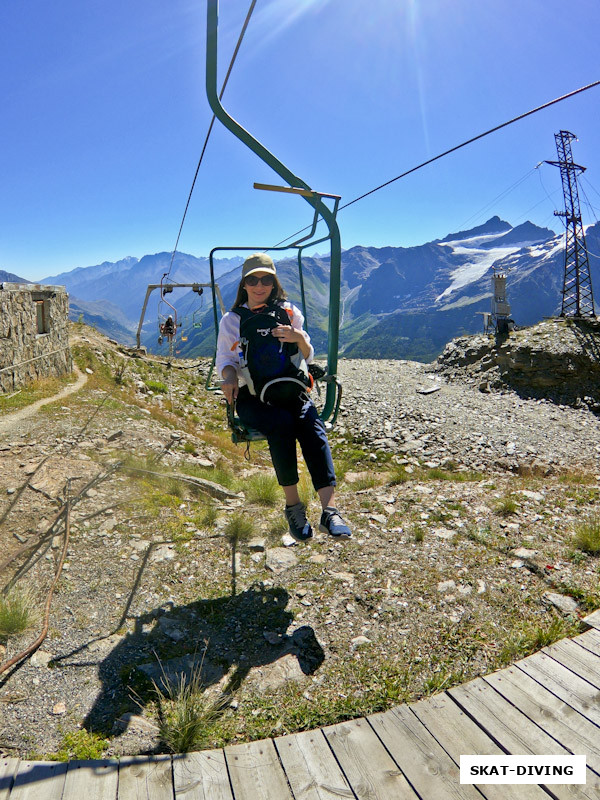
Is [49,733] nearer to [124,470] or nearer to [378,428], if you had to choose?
[124,470]

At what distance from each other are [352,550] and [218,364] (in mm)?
2548

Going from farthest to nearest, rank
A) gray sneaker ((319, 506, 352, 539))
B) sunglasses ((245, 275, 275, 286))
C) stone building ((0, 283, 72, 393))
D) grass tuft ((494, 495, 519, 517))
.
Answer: stone building ((0, 283, 72, 393)) → grass tuft ((494, 495, 519, 517)) → sunglasses ((245, 275, 275, 286)) → gray sneaker ((319, 506, 352, 539))

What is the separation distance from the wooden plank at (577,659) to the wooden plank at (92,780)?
297cm

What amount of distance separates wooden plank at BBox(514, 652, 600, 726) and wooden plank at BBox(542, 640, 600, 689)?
0.16ft

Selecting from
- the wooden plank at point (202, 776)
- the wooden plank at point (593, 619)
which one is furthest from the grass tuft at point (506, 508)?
the wooden plank at point (202, 776)

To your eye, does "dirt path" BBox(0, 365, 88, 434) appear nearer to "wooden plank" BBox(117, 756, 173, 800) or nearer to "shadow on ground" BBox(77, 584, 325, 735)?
"shadow on ground" BBox(77, 584, 325, 735)

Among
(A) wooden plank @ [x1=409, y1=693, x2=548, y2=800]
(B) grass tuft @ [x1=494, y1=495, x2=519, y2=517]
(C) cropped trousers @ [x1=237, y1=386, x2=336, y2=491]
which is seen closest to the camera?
(A) wooden plank @ [x1=409, y1=693, x2=548, y2=800]

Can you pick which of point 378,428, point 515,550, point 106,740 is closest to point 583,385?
point 378,428

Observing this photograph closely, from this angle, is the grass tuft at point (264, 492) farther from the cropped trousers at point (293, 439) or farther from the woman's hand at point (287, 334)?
the woman's hand at point (287, 334)

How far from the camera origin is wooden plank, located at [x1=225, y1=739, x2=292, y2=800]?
7.93ft

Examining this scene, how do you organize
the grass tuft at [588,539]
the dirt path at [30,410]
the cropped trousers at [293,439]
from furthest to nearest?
the dirt path at [30,410] < the grass tuft at [588,539] < the cropped trousers at [293,439]

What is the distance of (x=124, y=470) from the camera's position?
6766mm

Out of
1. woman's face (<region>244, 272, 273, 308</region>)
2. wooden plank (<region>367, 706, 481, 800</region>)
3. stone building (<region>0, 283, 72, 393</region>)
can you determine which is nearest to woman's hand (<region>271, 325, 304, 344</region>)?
woman's face (<region>244, 272, 273, 308</region>)

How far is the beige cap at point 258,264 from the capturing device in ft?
14.5
